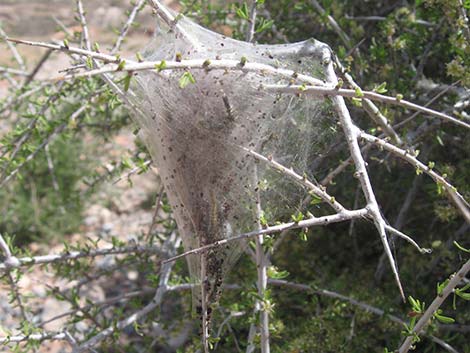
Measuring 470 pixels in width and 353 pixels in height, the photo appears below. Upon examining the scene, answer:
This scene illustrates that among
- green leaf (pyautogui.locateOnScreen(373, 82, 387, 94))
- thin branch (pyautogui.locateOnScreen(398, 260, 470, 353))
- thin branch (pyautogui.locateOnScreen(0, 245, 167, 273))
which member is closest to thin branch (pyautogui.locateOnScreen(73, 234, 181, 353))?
thin branch (pyautogui.locateOnScreen(0, 245, 167, 273))

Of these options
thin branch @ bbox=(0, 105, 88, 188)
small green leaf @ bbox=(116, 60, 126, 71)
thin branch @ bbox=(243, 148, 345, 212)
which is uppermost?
thin branch @ bbox=(0, 105, 88, 188)

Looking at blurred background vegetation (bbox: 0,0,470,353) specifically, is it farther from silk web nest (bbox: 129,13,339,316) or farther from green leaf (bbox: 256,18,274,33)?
silk web nest (bbox: 129,13,339,316)

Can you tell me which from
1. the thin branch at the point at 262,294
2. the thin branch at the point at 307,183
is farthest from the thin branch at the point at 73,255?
the thin branch at the point at 307,183

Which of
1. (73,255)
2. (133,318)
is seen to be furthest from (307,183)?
(73,255)

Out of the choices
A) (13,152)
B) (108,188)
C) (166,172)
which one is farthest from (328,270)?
(108,188)

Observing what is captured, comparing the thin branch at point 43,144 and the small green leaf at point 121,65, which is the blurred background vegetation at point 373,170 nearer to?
the thin branch at point 43,144

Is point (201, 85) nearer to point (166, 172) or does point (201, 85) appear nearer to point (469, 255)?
point (166, 172)
